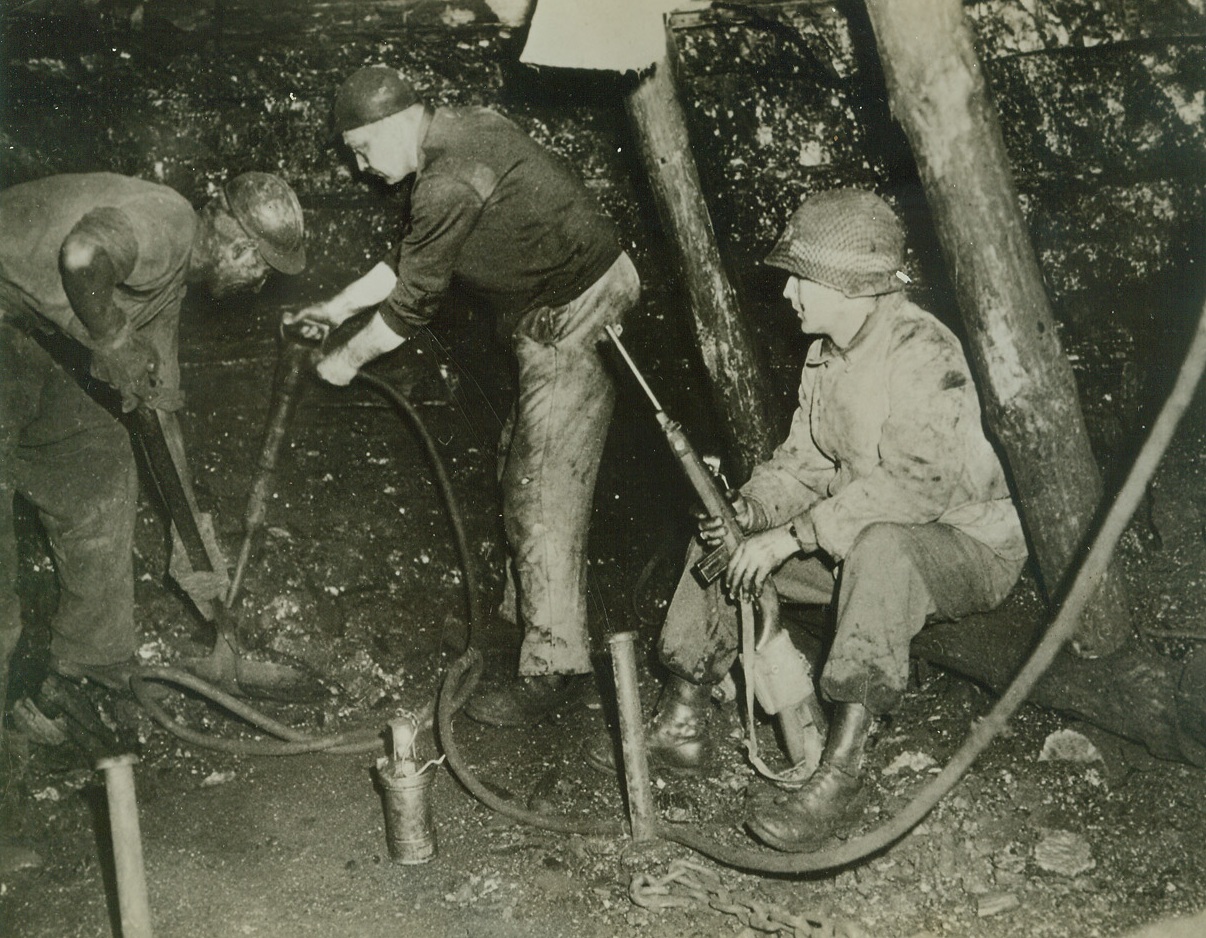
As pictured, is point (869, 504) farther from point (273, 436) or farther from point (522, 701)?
point (273, 436)

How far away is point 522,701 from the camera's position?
181 inches

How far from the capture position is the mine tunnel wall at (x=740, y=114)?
4.51 m

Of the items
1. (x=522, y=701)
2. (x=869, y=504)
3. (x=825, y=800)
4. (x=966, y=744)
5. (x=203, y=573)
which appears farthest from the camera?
(x=203, y=573)

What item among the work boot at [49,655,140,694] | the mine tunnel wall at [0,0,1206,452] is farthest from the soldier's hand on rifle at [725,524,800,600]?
the work boot at [49,655,140,694]

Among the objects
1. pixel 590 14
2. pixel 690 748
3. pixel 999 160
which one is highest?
pixel 590 14

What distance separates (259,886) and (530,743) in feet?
4.40

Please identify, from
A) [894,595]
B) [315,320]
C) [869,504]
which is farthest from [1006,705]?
[315,320]

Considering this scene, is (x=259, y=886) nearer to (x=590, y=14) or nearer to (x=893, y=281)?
(x=893, y=281)

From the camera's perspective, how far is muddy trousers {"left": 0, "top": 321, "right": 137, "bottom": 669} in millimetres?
4520

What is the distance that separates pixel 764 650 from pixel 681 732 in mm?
702

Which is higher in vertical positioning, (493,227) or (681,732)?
(493,227)

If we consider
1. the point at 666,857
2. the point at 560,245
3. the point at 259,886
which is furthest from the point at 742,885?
the point at 560,245

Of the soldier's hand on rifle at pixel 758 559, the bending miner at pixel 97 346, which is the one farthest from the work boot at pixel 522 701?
the bending miner at pixel 97 346

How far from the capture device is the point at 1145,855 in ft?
11.2
